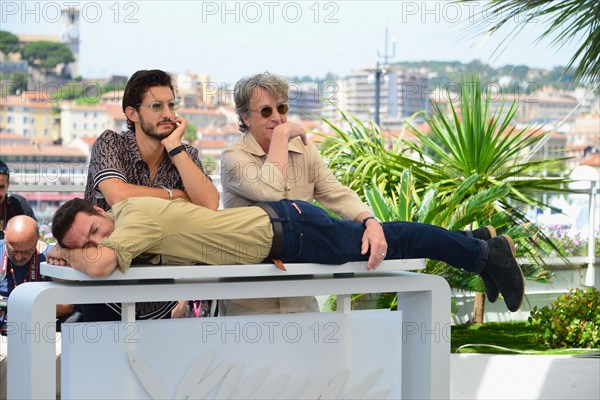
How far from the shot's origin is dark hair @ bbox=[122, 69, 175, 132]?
288cm

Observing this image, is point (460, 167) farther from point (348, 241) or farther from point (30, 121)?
point (30, 121)

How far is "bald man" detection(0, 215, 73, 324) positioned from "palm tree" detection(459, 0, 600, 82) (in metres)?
3.26

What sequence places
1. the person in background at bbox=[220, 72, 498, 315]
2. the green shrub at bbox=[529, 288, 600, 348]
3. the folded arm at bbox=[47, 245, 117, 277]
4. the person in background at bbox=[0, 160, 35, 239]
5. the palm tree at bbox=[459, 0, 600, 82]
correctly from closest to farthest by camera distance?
the folded arm at bbox=[47, 245, 117, 277] → the person in background at bbox=[220, 72, 498, 315] → the person in background at bbox=[0, 160, 35, 239] → the green shrub at bbox=[529, 288, 600, 348] → the palm tree at bbox=[459, 0, 600, 82]

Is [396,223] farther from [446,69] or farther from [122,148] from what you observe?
[446,69]

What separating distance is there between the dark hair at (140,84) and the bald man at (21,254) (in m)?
1.13

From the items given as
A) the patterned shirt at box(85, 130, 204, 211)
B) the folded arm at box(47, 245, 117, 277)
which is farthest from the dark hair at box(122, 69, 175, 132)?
the folded arm at box(47, 245, 117, 277)

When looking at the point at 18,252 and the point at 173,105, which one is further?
the point at 18,252

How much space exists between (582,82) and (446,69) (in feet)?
248

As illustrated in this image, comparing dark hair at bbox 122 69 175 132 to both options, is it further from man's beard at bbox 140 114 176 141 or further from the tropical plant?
the tropical plant

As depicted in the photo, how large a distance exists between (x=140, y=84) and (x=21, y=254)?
1342mm

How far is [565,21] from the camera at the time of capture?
562 cm

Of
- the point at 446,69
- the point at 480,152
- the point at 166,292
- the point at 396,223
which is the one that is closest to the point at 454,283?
the point at 480,152

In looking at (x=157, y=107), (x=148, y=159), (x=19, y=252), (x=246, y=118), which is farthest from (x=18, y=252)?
(x=246, y=118)

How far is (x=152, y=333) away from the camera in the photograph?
96.8 inches
